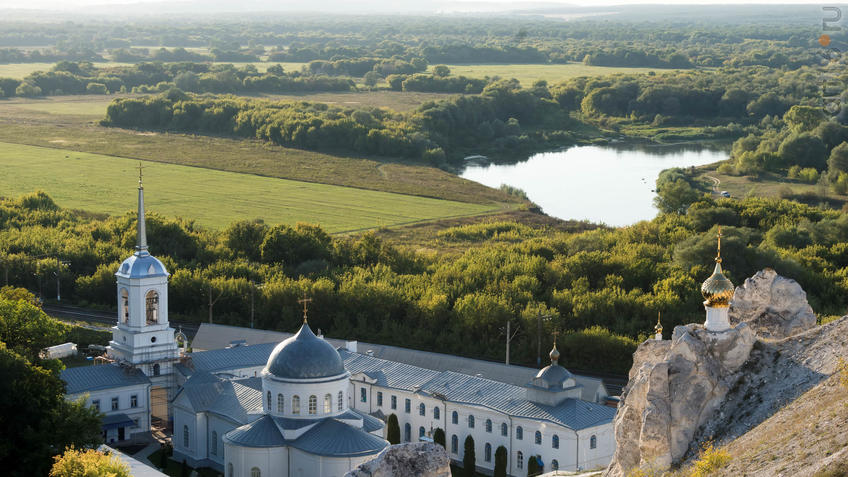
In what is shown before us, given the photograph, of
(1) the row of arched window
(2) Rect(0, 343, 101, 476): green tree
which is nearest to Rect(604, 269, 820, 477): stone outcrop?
(1) the row of arched window

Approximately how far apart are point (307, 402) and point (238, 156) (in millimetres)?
75710

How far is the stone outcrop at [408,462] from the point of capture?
2200cm

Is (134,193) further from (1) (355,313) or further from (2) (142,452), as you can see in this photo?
(2) (142,452)

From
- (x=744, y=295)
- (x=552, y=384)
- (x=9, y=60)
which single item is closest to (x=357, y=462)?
(x=552, y=384)

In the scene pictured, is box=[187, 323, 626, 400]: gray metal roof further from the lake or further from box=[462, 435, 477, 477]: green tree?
the lake

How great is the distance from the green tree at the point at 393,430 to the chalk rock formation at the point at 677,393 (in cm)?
2058

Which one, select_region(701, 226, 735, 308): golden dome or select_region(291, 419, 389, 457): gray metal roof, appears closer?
select_region(701, 226, 735, 308): golden dome

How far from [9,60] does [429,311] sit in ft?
543

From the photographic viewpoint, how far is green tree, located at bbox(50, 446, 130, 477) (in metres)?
29.6

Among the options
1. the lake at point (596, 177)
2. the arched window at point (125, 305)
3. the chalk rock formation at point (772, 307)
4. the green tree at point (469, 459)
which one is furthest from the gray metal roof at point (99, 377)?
the lake at point (596, 177)

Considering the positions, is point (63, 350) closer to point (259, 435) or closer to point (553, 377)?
point (259, 435)

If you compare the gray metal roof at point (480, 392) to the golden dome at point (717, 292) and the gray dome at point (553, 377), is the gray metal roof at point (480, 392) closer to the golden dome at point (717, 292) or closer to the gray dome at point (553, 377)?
the gray dome at point (553, 377)

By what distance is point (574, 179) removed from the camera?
338 ft

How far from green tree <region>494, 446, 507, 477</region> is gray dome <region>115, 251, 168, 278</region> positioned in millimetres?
13647
